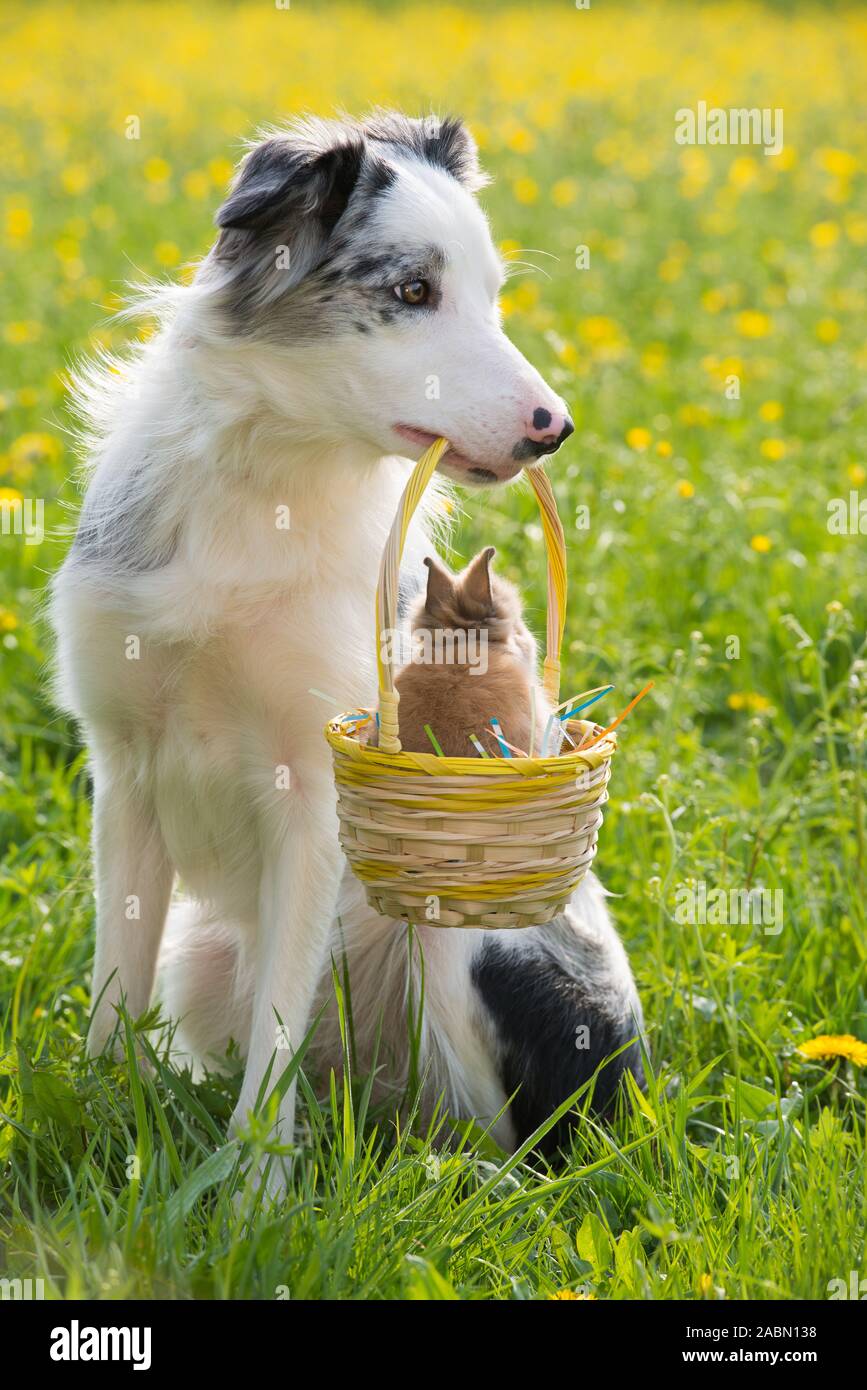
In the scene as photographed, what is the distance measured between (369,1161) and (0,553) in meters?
2.90

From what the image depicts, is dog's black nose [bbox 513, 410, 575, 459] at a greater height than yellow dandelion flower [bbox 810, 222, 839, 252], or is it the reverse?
yellow dandelion flower [bbox 810, 222, 839, 252]

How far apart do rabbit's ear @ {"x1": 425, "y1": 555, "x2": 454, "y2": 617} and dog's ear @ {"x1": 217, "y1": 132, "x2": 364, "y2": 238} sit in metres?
0.59

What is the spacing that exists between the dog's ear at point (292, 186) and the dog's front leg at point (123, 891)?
108cm

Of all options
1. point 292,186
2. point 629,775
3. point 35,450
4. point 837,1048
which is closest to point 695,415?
point 35,450

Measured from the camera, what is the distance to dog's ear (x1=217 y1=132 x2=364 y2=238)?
7.77ft

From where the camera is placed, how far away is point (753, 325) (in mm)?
6629

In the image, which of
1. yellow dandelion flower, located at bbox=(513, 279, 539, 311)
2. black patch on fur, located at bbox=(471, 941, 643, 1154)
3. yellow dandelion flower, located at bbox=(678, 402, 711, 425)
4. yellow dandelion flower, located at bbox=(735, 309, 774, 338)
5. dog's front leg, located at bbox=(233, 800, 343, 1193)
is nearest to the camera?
dog's front leg, located at bbox=(233, 800, 343, 1193)

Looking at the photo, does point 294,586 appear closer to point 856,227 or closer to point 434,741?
point 434,741

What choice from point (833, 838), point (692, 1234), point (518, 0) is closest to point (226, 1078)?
point (692, 1234)

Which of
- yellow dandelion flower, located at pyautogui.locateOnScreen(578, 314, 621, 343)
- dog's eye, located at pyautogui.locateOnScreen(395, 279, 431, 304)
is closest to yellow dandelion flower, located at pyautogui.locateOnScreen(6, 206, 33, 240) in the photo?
yellow dandelion flower, located at pyautogui.locateOnScreen(578, 314, 621, 343)

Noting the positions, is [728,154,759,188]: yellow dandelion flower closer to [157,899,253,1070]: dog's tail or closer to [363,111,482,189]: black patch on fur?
[363,111,482,189]: black patch on fur

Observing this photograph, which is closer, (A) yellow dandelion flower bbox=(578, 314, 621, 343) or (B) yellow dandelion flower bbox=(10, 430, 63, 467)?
(B) yellow dandelion flower bbox=(10, 430, 63, 467)

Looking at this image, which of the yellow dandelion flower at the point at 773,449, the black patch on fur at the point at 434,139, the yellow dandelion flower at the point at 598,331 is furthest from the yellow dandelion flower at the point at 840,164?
the black patch on fur at the point at 434,139
